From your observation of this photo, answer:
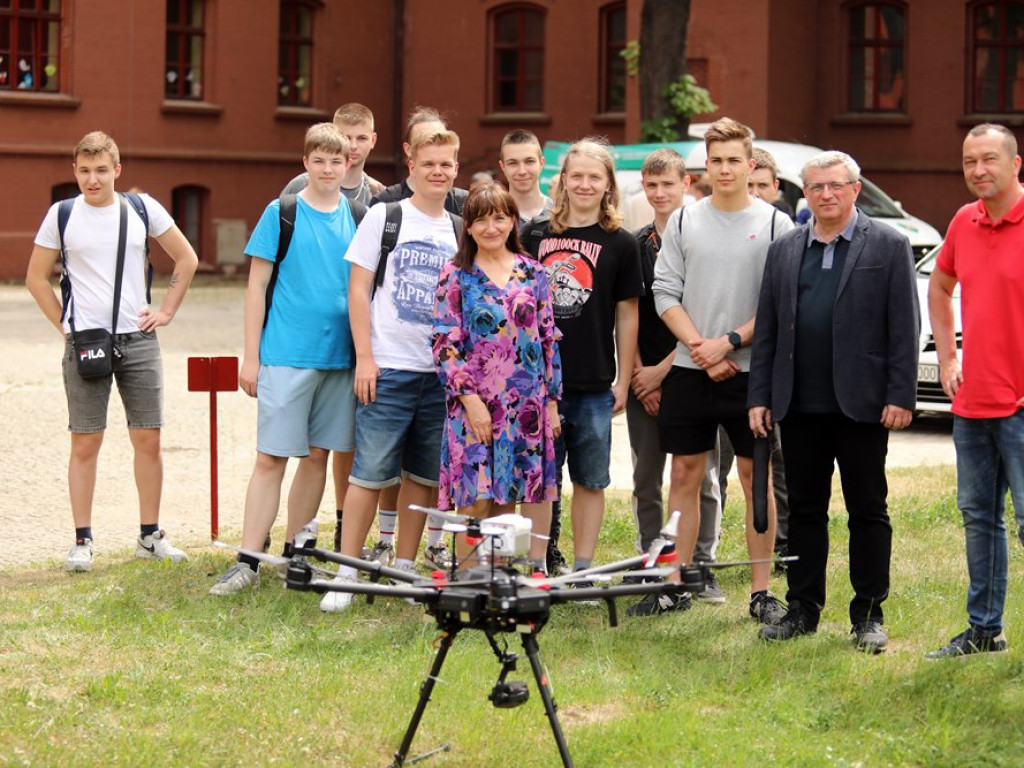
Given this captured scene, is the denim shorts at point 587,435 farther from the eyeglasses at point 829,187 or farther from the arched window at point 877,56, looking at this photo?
the arched window at point 877,56

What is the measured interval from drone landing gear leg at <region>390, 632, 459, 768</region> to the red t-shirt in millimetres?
2308

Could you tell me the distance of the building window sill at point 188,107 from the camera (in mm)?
29483

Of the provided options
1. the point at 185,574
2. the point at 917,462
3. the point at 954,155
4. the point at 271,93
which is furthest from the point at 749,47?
the point at 185,574

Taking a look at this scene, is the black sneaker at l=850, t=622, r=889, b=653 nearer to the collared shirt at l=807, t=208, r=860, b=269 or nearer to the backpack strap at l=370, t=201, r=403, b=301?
the collared shirt at l=807, t=208, r=860, b=269

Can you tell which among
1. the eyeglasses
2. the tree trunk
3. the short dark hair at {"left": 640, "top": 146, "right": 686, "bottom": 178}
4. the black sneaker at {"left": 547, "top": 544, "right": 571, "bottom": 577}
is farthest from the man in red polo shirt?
the tree trunk

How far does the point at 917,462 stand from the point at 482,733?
274 inches

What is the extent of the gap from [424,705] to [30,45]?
2559cm

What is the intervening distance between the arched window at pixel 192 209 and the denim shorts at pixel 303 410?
23.2 m

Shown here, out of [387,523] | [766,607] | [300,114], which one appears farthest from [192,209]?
[766,607]

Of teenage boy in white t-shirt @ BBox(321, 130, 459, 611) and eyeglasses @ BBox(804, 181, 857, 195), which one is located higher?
eyeglasses @ BBox(804, 181, 857, 195)

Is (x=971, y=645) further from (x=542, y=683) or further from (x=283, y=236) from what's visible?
(x=283, y=236)

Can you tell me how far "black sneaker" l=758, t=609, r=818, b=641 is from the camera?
6.50m

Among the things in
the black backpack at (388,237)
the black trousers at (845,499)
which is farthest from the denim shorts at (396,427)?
the black trousers at (845,499)

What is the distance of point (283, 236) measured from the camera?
734cm
